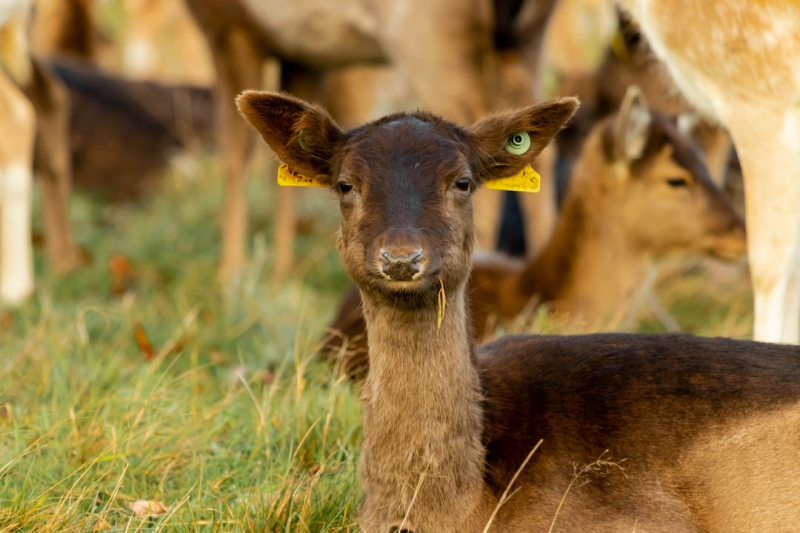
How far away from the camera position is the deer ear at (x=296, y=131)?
4.27m

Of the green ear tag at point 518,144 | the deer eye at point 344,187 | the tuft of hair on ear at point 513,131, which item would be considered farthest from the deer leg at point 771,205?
the deer eye at point 344,187

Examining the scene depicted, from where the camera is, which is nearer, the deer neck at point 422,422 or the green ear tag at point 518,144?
the deer neck at point 422,422

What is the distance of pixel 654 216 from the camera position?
7590 millimetres

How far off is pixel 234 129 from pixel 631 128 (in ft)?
11.9

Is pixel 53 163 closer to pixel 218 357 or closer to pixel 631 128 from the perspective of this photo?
pixel 218 357

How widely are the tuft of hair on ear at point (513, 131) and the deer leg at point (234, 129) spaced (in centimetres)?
519

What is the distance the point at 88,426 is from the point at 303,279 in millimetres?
4824

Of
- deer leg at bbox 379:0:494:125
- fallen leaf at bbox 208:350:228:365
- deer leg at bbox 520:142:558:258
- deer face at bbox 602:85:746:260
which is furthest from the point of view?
deer leg at bbox 520:142:558:258

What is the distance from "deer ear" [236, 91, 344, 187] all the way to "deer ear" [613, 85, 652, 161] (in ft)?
10.5

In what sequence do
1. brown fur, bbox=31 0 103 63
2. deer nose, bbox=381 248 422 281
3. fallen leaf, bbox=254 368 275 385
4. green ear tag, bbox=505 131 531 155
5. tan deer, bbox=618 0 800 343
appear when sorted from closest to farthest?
deer nose, bbox=381 248 422 281 → green ear tag, bbox=505 131 531 155 → tan deer, bbox=618 0 800 343 → fallen leaf, bbox=254 368 275 385 → brown fur, bbox=31 0 103 63

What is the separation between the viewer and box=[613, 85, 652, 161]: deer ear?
23.6 feet

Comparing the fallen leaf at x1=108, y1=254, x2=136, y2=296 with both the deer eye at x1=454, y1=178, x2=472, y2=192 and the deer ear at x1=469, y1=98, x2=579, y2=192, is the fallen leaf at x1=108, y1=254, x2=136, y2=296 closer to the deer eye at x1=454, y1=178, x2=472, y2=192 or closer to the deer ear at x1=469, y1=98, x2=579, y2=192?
the deer ear at x1=469, y1=98, x2=579, y2=192

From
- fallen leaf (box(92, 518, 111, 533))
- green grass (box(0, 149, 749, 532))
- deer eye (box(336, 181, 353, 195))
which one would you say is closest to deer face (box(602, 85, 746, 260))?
green grass (box(0, 149, 749, 532))

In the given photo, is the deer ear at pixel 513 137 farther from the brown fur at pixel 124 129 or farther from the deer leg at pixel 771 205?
the brown fur at pixel 124 129
